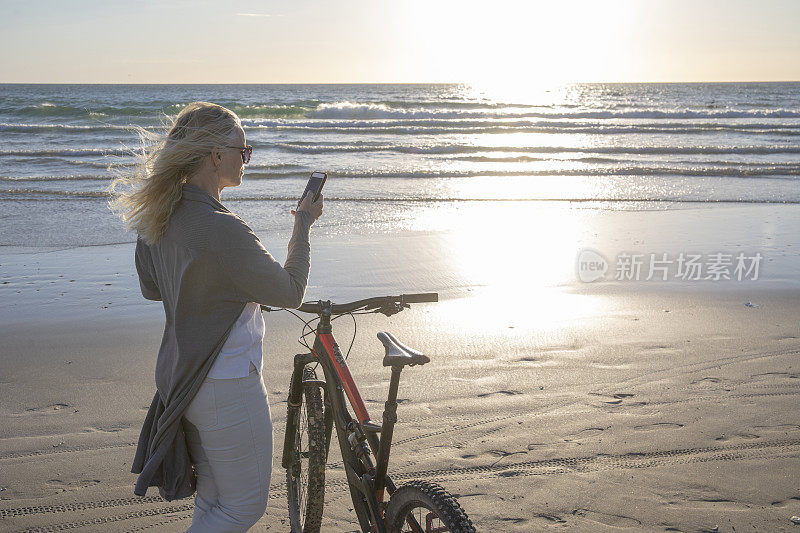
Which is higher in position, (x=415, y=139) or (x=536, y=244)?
(x=415, y=139)

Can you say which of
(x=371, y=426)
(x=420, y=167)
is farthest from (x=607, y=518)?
(x=420, y=167)

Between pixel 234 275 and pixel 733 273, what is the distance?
6847 millimetres

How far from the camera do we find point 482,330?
5.69 meters

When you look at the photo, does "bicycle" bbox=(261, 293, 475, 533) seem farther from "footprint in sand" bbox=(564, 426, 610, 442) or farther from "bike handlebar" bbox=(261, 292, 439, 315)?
"footprint in sand" bbox=(564, 426, 610, 442)

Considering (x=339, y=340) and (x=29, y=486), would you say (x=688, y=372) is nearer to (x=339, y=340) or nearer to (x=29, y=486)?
(x=339, y=340)

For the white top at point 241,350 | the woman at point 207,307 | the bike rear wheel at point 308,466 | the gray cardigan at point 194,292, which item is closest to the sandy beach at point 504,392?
the bike rear wheel at point 308,466

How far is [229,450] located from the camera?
85.4 inches

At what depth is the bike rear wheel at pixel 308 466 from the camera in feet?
9.30

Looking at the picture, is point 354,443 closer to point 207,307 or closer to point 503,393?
point 207,307

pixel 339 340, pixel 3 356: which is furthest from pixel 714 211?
pixel 3 356

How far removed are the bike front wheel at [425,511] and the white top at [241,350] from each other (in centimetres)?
62

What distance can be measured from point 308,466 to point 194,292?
1.24 metres

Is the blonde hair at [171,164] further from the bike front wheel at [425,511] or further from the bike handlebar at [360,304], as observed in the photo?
the bike front wheel at [425,511]

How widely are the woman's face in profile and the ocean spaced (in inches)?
47.8
